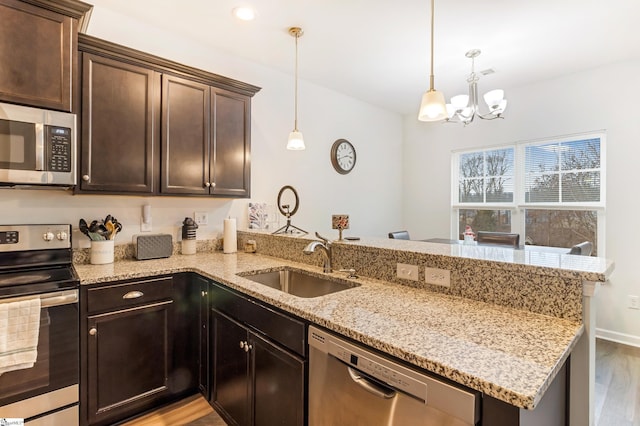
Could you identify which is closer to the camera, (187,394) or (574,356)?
(574,356)

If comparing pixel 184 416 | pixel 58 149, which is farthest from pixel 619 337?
pixel 58 149

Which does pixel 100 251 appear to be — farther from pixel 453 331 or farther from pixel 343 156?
pixel 343 156

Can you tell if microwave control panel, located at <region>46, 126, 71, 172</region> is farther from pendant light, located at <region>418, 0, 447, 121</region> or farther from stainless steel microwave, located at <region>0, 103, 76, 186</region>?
pendant light, located at <region>418, 0, 447, 121</region>

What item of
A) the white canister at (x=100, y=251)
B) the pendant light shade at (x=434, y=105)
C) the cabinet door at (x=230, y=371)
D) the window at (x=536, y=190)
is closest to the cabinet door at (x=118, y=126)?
the white canister at (x=100, y=251)

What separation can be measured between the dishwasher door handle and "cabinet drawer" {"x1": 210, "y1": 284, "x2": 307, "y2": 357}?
250 mm

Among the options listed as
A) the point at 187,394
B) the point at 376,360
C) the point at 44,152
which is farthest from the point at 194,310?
the point at 376,360

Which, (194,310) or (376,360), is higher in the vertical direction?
(376,360)

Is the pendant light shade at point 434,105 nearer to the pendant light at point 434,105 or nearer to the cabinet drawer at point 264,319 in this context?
the pendant light at point 434,105

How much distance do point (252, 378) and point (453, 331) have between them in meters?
1.03

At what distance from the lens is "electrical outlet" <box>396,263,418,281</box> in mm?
1579

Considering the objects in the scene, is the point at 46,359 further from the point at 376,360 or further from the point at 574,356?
the point at 574,356

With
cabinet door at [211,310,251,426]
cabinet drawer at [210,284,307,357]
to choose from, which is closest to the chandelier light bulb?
cabinet drawer at [210,284,307,357]

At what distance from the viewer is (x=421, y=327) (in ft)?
3.59

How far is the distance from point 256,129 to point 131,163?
4.19 feet
